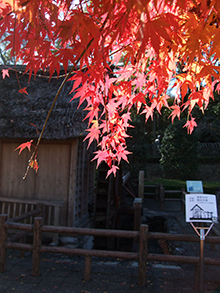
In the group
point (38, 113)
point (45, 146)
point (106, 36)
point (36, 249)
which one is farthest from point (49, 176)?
point (106, 36)

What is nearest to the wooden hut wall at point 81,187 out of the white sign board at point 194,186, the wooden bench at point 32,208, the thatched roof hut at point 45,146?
the thatched roof hut at point 45,146

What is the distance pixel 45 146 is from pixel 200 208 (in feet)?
14.4

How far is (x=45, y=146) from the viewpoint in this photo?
6680 mm

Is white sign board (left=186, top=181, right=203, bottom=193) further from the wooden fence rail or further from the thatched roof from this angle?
the thatched roof

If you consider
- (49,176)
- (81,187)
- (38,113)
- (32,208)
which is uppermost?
(38,113)

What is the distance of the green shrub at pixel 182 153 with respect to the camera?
17.5m

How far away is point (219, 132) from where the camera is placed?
75.8 ft

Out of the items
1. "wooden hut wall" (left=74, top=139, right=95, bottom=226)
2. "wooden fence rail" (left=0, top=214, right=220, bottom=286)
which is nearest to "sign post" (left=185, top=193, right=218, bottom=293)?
"wooden fence rail" (left=0, top=214, right=220, bottom=286)

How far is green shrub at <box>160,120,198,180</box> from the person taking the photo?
57.6ft

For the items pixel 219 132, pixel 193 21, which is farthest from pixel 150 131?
pixel 193 21

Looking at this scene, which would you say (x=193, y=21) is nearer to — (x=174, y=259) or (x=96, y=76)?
(x=96, y=76)

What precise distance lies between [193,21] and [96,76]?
82cm

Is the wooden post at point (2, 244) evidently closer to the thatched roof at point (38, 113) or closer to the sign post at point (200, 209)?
the thatched roof at point (38, 113)

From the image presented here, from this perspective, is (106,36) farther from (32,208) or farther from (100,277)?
(32,208)
